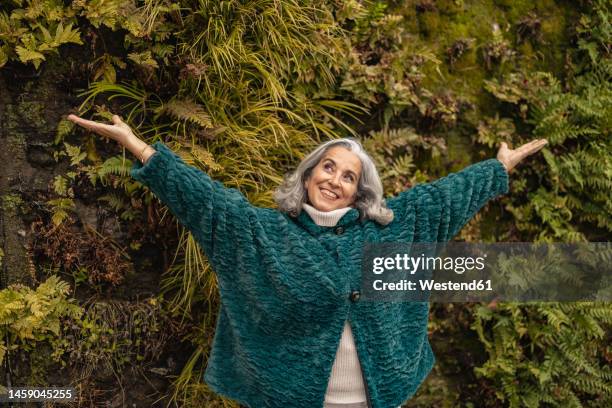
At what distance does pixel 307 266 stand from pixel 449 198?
0.72m

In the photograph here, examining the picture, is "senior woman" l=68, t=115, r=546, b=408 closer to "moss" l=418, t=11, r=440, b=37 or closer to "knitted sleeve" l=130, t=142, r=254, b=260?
"knitted sleeve" l=130, t=142, r=254, b=260

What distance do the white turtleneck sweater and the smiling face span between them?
37 mm

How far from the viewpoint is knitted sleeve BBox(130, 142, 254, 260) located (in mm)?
2529

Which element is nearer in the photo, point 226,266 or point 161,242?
point 226,266

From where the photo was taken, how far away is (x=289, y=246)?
2.69 metres

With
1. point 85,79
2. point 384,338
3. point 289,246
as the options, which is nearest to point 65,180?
point 85,79

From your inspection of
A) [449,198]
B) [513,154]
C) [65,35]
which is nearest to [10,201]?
[65,35]

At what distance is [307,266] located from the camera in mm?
2646

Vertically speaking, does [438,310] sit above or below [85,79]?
below

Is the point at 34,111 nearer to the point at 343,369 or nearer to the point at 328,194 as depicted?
the point at 328,194

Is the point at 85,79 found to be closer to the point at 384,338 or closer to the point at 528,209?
the point at 384,338

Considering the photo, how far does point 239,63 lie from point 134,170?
1.20m

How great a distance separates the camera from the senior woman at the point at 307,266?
2629mm

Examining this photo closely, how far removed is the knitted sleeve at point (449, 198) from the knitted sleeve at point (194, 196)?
725mm
